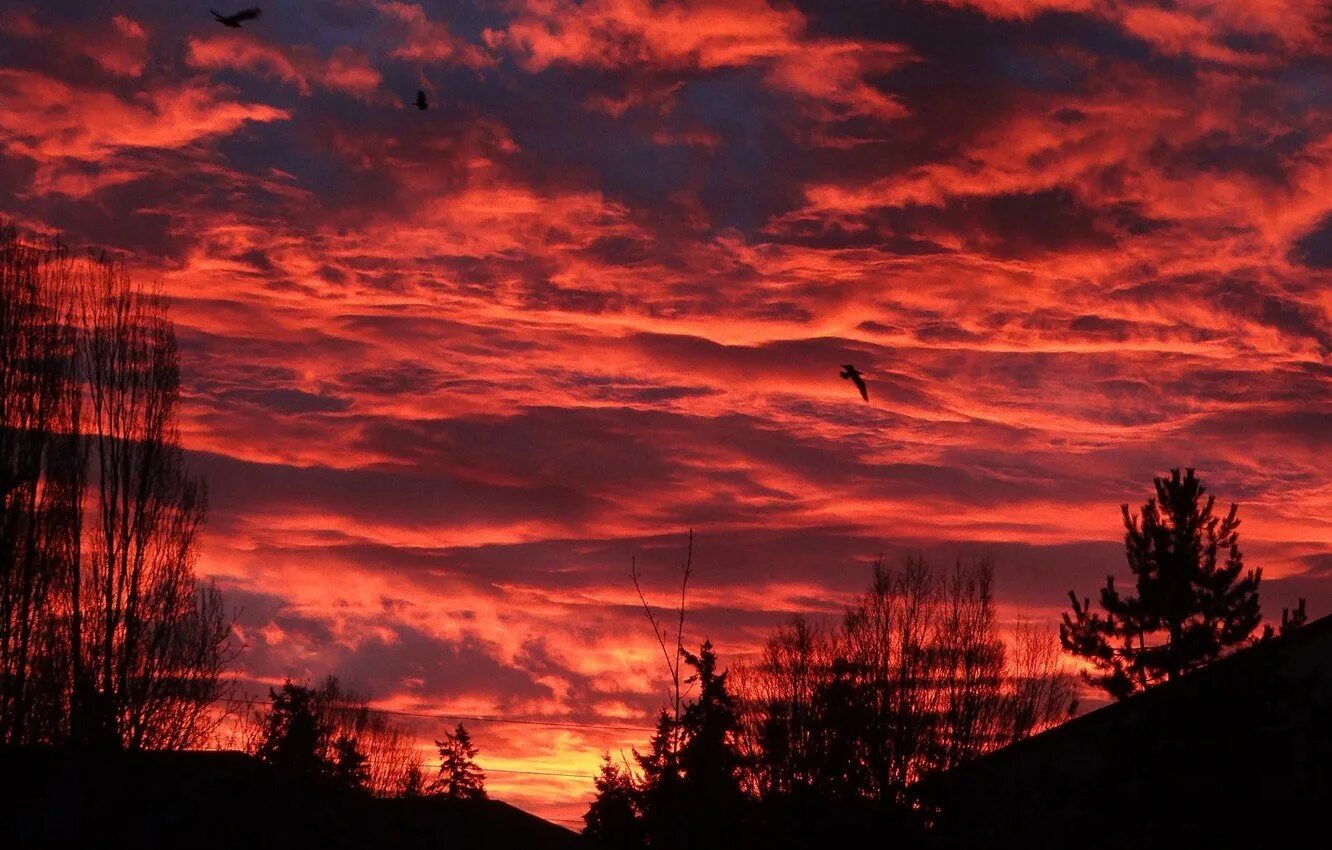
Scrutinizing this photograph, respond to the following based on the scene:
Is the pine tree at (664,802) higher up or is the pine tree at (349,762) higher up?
the pine tree at (664,802)

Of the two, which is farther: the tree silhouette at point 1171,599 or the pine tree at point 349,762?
the pine tree at point 349,762

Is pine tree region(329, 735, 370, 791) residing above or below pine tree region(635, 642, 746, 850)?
below

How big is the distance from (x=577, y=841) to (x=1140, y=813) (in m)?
50.2

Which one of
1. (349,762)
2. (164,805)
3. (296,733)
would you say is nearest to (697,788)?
(164,805)

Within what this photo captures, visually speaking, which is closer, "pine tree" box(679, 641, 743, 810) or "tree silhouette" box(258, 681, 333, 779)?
"pine tree" box(679, 641, 743, 810)

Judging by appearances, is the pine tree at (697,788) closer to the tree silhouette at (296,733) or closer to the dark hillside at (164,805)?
the dark hillside at (164,805)

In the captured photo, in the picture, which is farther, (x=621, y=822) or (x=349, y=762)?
(x=349, y=762)

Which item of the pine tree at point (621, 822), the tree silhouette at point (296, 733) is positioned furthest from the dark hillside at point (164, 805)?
the tree silhouette at point (296, 733)

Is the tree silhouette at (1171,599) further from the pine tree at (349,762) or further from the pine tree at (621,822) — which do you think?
the pine tree at (349,762)

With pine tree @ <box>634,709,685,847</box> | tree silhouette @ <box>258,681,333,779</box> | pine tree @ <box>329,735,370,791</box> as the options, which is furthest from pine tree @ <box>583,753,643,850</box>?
pine tree @ <box>329,735,370,791</box>

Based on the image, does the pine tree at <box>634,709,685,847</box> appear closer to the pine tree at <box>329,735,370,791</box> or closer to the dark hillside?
the dark hillside

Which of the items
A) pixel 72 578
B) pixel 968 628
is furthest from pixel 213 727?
pixel 968 628

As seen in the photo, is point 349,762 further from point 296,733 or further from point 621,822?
point 621,822

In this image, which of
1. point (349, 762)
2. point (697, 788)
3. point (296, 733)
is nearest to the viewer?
point (697, 788)
